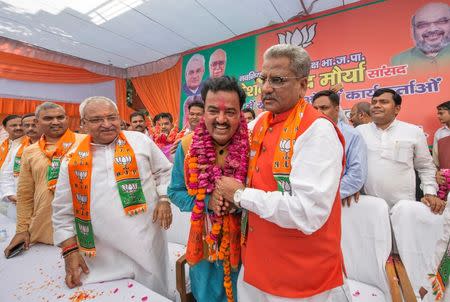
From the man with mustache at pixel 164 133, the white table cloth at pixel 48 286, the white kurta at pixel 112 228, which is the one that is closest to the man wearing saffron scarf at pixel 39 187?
the white table cloth at pixel 48 286

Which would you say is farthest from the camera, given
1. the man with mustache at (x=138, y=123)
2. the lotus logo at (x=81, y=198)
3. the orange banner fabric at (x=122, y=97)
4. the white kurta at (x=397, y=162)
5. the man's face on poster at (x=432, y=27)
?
the orange banner fabric at (x=122, y=97)

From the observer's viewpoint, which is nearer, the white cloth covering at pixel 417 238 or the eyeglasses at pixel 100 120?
the eyeglasses at pixel 100 120

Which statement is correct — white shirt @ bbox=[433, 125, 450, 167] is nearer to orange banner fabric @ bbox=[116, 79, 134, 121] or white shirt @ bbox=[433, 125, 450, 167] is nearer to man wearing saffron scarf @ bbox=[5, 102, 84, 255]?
man wearing saffron scarf @ bbox=[5, 102, 84, 255]

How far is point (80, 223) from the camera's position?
5.36 ft

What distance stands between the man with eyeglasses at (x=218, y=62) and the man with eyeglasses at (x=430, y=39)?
3.29 meters

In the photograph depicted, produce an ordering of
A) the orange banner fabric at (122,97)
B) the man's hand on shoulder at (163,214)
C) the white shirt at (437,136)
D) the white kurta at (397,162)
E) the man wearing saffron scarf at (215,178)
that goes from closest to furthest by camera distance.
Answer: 1. the man wearing saffron scarf at (215,178)
2. the man's hand on shoulder at (163,214)
3. the white kurta at (397,162)
4. the white shirt at (437,136)
5. the orange banner fabric at (122,97)

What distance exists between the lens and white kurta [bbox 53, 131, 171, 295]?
1.63m

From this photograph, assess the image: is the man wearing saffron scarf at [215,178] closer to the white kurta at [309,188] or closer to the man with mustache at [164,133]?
the white kurta at [309,188]

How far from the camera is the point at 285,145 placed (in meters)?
1.10

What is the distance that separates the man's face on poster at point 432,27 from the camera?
139 inches

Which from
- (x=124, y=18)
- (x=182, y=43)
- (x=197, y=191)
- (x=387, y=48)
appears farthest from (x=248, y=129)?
(x=182, y=43)

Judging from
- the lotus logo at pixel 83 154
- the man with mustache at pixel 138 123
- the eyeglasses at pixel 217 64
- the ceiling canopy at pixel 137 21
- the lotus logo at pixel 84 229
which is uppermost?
the ceiling canopy at pixel 137 21

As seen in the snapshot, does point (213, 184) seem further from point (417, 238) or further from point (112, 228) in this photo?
point (417, 238)

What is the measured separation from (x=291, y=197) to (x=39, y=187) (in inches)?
82.0
